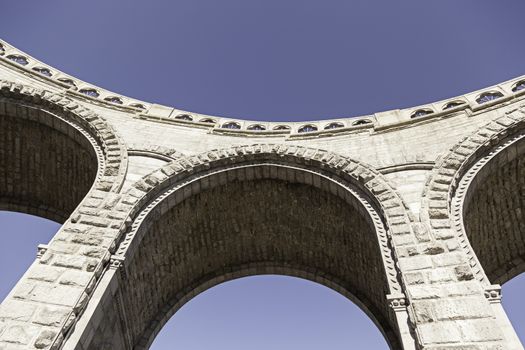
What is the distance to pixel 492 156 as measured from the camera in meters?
9.47

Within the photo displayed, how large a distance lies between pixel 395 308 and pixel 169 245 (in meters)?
5.79

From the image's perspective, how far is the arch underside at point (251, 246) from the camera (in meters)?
9.76

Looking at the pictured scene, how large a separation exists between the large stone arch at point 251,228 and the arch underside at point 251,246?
3 cm

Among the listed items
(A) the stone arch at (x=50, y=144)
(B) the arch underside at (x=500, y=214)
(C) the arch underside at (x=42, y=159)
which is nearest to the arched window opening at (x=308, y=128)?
(B) the arch underside at (x=500, y=214)

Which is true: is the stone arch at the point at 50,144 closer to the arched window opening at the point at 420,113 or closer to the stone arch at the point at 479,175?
the stone arch at the point at 479,175

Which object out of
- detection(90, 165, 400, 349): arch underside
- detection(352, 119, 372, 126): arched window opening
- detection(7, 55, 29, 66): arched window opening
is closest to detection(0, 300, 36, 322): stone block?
detection(90, 165, 400, 349): arch underside

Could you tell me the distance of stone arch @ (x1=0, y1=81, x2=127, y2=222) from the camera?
11.3 metres

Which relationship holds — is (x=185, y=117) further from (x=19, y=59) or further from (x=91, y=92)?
(x=19, y=59)

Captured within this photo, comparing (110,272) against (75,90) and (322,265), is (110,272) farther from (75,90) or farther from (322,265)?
(75,90)

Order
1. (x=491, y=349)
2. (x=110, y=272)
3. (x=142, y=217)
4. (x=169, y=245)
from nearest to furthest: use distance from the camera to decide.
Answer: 1. (x=491, y=349)
2. (x=110, y=272)
3. (x=142, y=217)
4. (x=169, y=245)

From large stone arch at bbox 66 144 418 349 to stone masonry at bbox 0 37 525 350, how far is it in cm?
4

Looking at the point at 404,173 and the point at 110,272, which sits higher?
the point at 404,173

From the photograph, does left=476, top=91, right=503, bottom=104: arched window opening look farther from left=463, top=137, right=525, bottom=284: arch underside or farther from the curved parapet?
left=463, top=137, right=525, bottom=284: arch underside

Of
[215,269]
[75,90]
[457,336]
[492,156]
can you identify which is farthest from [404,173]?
[75,90]
